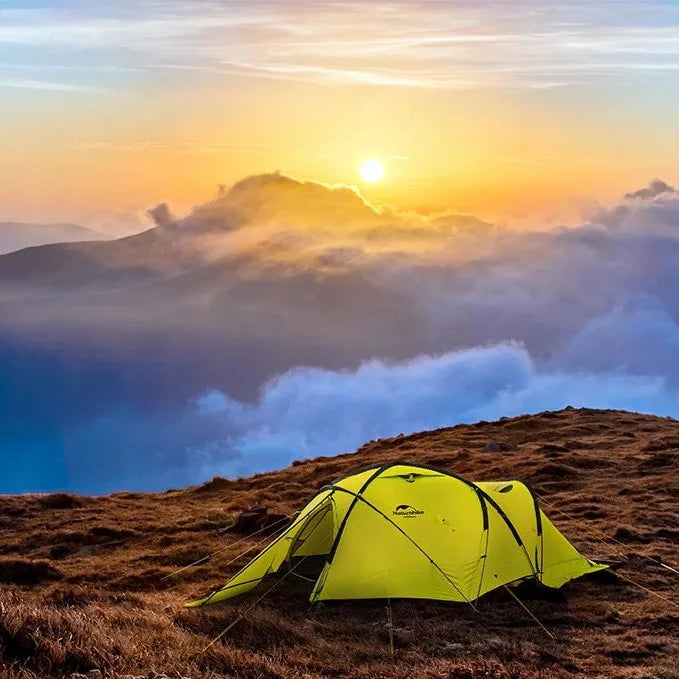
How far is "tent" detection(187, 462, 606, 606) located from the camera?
49.9 ft

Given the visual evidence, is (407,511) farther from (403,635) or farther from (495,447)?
(495,447)

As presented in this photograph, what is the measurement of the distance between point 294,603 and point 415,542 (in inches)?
99.7

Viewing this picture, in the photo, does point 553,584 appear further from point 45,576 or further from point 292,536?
point 45,576

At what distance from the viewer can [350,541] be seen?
1534 cm

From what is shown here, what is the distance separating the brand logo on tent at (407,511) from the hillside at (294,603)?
5.26 feet

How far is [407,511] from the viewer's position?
51.7ft

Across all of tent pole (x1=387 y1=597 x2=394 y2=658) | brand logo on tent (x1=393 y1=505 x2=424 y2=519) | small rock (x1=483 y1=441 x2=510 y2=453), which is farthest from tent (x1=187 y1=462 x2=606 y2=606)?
small rock (x1=483 y1=441 x2=510 y2=453)

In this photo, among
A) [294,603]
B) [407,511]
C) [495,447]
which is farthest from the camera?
[495,447]

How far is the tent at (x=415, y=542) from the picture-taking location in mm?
15203

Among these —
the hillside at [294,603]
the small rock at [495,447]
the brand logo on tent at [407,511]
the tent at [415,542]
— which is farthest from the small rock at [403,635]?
the small rock at [495,447]

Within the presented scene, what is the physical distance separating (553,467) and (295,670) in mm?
20102

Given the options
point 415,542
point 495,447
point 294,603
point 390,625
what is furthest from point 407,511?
point 495,447

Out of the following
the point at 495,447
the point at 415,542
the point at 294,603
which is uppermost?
the point at 415,542

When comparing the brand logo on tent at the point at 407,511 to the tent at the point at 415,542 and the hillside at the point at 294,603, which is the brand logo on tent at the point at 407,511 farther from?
the hillside at the point at 294,603
